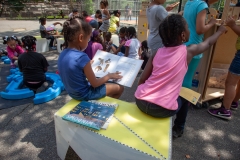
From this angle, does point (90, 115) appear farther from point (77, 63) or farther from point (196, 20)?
point (196, 20)

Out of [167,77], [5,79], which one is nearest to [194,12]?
[167,77]

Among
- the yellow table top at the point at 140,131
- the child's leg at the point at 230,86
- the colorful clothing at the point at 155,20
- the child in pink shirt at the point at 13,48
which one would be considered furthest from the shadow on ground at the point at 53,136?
the child in pink shirt at the point at 13,48

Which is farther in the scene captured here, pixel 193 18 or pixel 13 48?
pixel 13 48

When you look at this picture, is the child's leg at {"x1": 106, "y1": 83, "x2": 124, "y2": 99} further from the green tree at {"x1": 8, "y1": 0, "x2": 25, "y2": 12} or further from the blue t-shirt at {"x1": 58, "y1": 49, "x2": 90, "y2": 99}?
the green tree at {"x1": 8, "y1": 0, "x2": 25, "y2": 12}

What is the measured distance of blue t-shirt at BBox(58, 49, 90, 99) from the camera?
169 centimetres

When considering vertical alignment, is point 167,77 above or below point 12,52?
above

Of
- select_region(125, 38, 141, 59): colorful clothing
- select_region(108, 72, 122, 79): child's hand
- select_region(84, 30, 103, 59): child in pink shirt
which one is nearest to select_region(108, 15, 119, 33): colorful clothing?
select_region(125, 38, 141, 59): colorful clothing

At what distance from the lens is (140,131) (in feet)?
4.84

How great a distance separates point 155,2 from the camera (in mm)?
2605

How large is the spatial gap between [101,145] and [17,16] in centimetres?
2065

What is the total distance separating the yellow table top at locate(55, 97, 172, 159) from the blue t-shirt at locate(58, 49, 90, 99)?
19 centimetres

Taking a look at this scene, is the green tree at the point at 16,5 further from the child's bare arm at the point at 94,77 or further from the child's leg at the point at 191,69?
the child's leg at the point at 191,69

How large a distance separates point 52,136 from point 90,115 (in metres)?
0.99

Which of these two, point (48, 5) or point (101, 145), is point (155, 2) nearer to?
point (101, 145)
